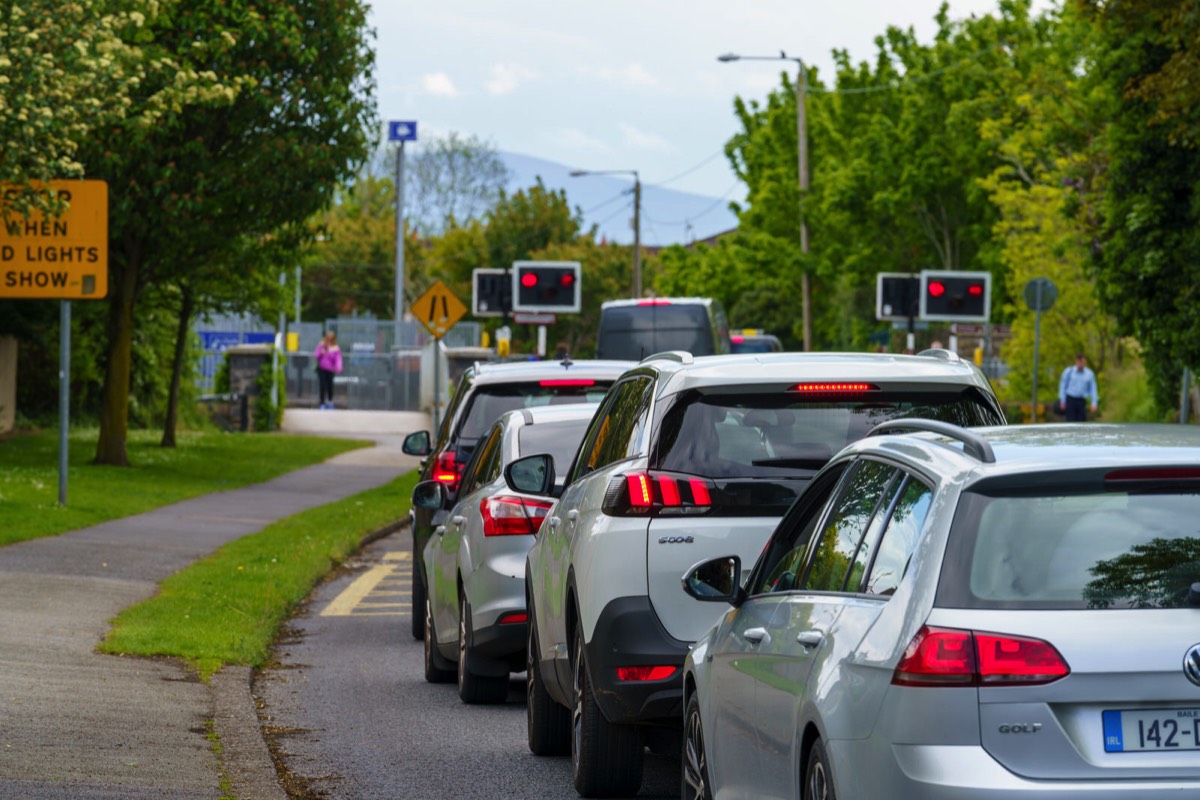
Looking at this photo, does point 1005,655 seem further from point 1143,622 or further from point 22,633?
point 22,633

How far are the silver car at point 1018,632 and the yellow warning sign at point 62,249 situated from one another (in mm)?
16858

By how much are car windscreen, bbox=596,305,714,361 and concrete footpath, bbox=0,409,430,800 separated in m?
12.1

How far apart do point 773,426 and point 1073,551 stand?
2991mm

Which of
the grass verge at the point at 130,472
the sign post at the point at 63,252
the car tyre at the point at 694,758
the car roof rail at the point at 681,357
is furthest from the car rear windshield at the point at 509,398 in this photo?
the sign post at the point at 63,252

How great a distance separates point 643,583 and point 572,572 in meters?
0.67

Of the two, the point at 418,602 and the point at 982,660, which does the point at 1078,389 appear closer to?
the point at 418,602

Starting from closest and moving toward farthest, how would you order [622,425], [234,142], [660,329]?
[622,425], [234,142], [660,329]

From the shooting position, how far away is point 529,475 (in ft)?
31.0

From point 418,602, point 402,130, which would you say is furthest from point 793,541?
point 402,130

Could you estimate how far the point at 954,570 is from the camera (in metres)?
4.49

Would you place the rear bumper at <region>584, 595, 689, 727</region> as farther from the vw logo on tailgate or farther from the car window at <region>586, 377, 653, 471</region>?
the vw logo on tailgate

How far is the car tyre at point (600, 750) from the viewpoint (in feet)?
25.7

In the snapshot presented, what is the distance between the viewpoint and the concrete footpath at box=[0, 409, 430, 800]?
308 inches

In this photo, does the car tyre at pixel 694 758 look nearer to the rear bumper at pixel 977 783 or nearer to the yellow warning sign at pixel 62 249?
the rear bumper at pixel 977 783
